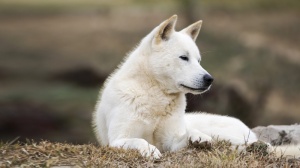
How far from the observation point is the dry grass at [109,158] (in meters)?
7.95

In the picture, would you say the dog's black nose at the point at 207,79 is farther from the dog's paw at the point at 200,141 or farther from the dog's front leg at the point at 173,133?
the dog's paw at the point at 200,141

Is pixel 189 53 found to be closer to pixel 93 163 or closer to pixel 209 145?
pixel 209 145

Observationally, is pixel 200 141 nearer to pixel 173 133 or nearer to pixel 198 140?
pixel 198 140

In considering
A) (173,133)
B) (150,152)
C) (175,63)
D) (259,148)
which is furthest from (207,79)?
(150,152)

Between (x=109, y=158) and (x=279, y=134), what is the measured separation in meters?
3.71

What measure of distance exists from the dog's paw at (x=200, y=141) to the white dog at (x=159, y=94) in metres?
0.17

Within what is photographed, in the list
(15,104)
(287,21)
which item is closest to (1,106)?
(15,104)

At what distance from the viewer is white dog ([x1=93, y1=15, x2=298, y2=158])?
962 cm

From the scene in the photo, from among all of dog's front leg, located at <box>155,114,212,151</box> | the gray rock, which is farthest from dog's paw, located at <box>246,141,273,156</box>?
the gray rock

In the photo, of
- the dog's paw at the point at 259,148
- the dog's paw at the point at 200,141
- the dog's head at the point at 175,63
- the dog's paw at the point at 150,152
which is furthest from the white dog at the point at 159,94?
the dog's paw at the point at 150,152

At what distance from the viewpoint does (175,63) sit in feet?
32.5

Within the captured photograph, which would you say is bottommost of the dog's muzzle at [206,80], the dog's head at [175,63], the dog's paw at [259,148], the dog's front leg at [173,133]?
the dog's paw at [259,148]

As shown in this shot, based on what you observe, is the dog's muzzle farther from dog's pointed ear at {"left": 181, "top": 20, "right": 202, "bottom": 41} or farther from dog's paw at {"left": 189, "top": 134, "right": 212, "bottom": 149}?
dog's pointed ear at {"left": 181, "top": 20, "right": 202, "bottom": 41}

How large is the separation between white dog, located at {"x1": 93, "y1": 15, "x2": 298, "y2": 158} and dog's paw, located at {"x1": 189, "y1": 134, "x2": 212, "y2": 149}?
17 cm
